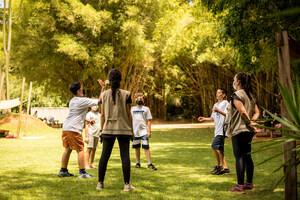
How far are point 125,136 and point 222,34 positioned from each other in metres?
6.66

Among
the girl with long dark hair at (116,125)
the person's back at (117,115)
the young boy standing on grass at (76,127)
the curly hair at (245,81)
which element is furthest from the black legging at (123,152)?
the curly hair at (245,81)

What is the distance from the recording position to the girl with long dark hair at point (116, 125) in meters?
4.71

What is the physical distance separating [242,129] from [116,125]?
172cm

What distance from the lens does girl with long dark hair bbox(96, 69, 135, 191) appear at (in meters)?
4.71

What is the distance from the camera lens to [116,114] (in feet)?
15.6

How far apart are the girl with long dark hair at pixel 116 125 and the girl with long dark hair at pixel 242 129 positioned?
146 centimetres

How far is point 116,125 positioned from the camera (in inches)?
185

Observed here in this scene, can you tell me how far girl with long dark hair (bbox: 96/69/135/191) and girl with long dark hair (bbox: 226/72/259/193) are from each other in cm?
146

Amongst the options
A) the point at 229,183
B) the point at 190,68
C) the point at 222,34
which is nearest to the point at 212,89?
the point at 190,68

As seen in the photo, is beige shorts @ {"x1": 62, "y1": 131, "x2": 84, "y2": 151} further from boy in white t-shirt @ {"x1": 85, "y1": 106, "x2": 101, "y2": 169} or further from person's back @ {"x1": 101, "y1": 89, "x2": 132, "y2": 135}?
person's back @ {"x1": 101, "y1": 89, "x2": 132, "y2": 135}

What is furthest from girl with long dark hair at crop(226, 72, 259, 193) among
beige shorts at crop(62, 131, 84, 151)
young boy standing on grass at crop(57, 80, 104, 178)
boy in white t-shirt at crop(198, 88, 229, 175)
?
beige shorts at crop(62, 131, 84, 151)

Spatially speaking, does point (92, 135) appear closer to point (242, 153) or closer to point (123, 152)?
point (123, 152)

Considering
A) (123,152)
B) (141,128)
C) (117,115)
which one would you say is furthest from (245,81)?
(141,128)

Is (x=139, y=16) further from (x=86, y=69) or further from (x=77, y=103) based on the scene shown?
(x=77, y=103)
